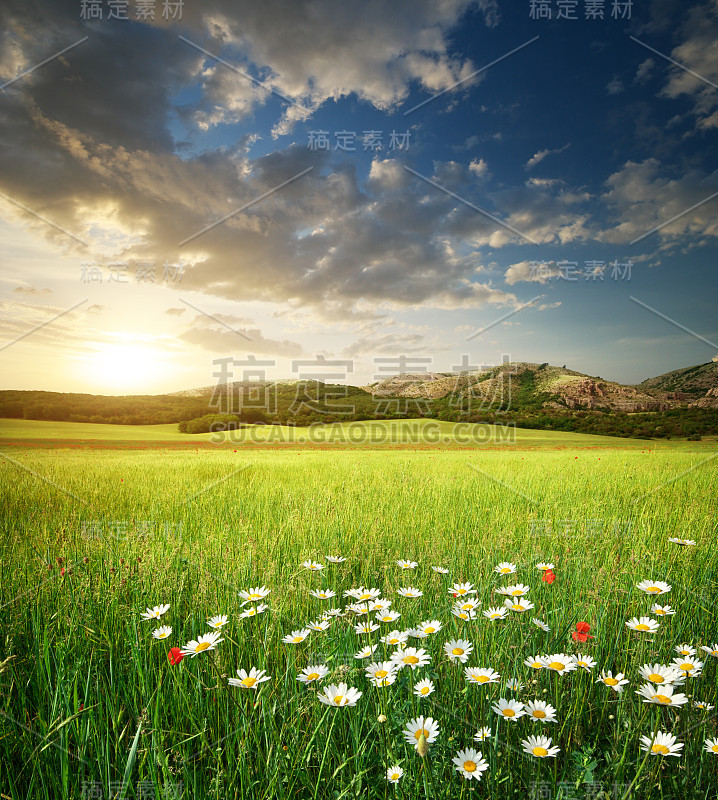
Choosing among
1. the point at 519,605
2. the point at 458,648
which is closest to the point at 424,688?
the point at 458,648

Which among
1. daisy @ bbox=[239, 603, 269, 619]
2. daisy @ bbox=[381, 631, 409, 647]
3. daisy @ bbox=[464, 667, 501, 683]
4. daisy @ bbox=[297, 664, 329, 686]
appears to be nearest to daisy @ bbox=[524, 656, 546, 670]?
daisy @ bbox=[464, 667, 501, 683]

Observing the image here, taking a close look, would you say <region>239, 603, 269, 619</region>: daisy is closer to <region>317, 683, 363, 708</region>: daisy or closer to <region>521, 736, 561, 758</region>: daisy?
<region>317, 683, 363, 708</region>: daisy

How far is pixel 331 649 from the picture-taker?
2.29m

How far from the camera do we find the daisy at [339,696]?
1475 millimetres

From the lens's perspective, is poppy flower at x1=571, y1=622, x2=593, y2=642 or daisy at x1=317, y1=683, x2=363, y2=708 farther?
poppy flower at x1=571, y1=622, x2=593, y2=642

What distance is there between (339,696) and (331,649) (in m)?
0.80

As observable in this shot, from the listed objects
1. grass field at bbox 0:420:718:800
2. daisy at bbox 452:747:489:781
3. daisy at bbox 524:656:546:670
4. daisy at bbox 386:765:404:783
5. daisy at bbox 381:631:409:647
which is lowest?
grass field at bbox 0:420:718:800

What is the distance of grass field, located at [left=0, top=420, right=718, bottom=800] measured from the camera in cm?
157

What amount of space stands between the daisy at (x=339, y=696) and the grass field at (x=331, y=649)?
0.42ft

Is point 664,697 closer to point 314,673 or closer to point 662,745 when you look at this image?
point 662,745

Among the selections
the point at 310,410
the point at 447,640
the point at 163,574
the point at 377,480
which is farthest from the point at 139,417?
the point at 447,640

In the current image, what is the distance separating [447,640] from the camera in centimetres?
237

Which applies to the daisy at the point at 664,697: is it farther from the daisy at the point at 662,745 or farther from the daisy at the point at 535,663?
the daisy at the point at 535,663

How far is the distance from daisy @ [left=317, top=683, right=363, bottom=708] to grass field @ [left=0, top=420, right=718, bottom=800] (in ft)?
0.42
